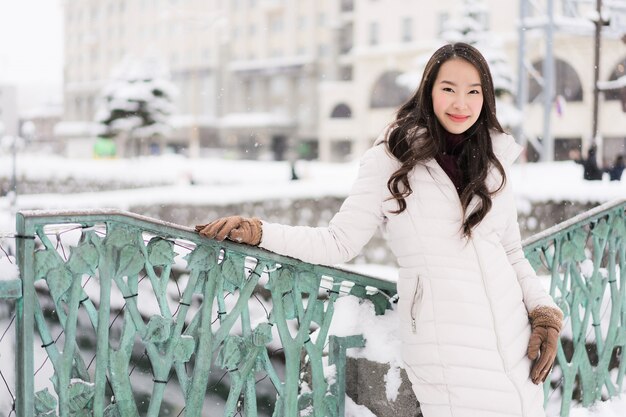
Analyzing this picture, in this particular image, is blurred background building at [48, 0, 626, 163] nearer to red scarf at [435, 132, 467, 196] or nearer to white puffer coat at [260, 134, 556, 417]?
red scarf at [435, 132, 467, 196]

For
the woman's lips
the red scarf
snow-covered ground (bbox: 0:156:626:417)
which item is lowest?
snow-covered ground (bbox: 0:156:626:417)

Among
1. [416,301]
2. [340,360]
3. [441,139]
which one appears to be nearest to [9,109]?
[340,360]

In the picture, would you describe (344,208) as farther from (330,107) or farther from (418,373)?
(330,107)

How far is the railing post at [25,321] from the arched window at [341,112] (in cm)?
3738

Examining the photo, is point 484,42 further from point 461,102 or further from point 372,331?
point 461,102

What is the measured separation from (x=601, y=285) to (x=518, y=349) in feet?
6.15

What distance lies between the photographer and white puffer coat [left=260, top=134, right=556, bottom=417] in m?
2.19

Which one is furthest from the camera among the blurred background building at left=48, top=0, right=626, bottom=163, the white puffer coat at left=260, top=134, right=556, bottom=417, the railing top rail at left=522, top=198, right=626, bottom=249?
the blurred background building at left=48, top=0, right=626, bottom=163

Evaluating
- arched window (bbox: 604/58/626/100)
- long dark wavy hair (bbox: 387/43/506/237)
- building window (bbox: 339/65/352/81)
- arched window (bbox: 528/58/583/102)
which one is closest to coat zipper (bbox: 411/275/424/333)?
long dark wavy hair (bbox: 387/43/506/237)

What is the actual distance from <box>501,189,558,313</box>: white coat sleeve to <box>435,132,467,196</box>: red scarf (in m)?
0.22

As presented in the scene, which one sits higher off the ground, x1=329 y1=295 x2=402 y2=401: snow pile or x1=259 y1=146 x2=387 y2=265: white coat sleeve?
x1=259 y1=146 x2=387 y2=265: white coat sleeve

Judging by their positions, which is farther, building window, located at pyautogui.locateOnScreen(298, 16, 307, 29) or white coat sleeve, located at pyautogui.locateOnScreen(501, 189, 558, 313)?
building window, located at pyautogui.locateOnScreen(298, 16, 307, 29)

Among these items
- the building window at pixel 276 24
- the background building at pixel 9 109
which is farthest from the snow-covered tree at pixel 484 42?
the building window at pixel 276 24

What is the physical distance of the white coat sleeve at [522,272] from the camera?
7.80ft
